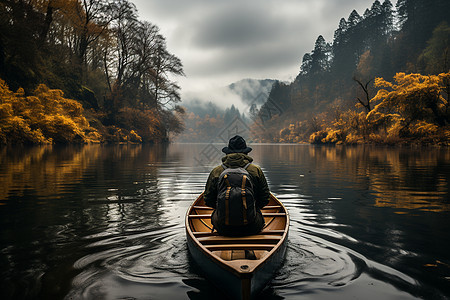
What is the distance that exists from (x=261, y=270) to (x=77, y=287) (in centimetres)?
226

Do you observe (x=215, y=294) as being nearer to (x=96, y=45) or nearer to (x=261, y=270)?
(x=261, y=270)

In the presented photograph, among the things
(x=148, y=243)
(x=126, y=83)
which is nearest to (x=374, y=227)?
(x=148, y=243)

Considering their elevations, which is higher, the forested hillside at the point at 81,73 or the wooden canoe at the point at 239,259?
the forested hillside at the point at 81,73

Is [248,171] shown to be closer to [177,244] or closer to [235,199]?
[235,199]

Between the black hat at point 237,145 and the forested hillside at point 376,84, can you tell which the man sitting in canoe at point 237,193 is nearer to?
the black hat at point 237,145

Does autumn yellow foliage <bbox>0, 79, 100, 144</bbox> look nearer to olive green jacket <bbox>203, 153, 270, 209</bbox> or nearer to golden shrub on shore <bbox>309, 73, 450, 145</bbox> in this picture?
olive green jacket <bbox>203, 153, 270, 209</bbox>

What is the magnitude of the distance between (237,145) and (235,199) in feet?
2.86

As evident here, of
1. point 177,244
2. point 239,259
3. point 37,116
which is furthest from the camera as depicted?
point 37,116

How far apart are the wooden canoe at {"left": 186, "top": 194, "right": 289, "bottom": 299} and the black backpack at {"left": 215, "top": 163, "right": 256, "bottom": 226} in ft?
0.94

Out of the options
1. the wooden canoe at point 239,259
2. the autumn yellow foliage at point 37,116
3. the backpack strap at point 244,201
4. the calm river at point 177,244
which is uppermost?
the autumn yellow foliage at point 37,116

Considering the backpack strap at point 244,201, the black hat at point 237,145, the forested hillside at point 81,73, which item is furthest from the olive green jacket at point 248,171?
the forested hillside at point 81,73

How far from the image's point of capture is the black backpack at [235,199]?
3662 millimetres

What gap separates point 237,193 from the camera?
3.64 meters

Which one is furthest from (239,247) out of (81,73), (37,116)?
(81,73)
